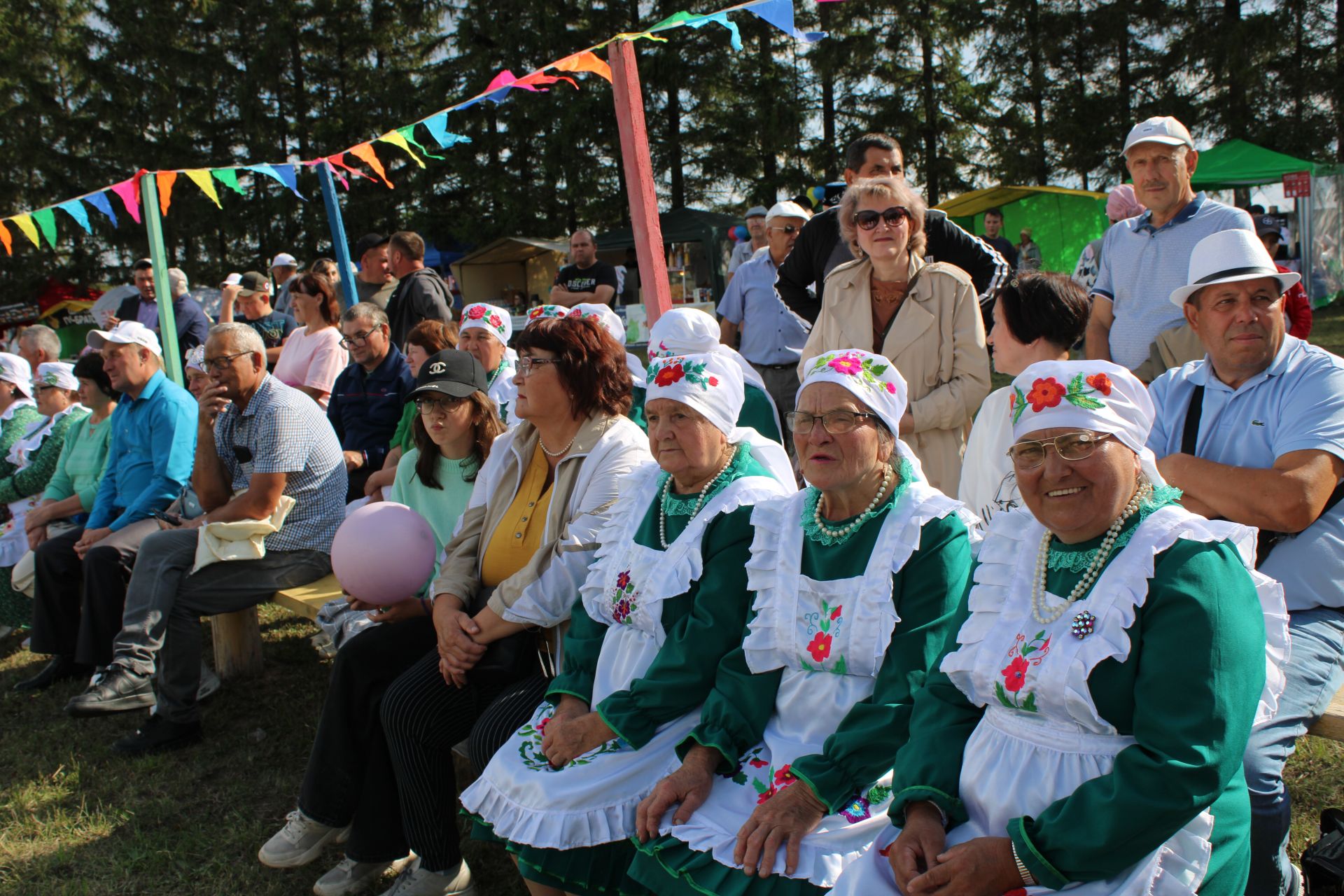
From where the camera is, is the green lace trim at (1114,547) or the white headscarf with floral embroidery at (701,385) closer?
the green lace trim at (1114,547)

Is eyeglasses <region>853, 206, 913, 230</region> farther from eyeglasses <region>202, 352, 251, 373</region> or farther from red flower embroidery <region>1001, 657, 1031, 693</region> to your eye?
eyeglasses <region>202, 352, 251, 373</region>

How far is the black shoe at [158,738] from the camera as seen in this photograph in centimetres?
440

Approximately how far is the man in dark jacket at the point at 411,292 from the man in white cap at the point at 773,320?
1.82m

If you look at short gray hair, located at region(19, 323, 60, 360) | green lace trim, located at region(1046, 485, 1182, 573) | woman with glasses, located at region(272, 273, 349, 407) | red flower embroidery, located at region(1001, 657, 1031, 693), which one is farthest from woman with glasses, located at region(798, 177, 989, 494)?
short gray hair, located at region(19, 323, 60, 360)

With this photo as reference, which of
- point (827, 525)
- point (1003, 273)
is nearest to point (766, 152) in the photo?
point (1003, 273)

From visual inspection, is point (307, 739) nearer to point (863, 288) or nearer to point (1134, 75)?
point (863, 288)

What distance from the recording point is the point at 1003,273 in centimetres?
425

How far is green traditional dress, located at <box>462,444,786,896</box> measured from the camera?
249cm

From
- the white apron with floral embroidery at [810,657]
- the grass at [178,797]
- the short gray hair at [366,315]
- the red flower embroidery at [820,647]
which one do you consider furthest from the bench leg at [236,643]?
the red flower embroidery at [820,647]

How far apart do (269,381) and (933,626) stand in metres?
3.41

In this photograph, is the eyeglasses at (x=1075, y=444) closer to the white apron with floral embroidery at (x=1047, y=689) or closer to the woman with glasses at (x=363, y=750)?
the white apron with floral embroidery at (x=1047, y=689)

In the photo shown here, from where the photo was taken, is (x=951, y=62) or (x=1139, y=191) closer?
(x=1139, y=191)

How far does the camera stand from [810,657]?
7.82ft

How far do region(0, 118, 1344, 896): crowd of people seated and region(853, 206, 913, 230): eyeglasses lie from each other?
16mm
